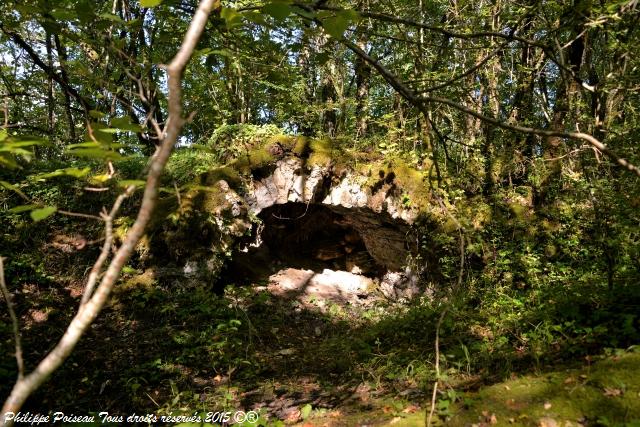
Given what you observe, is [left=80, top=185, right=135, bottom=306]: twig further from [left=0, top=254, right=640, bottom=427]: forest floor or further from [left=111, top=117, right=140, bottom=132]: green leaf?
[left=0, top=254, right=640, bottom=427]: forest floor

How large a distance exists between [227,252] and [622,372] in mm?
5283

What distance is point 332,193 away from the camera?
738 cm

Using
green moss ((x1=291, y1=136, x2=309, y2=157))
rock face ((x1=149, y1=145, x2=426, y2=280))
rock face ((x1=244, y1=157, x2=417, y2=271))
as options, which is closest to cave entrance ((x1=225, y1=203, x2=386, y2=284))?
rock face ((x1=149, y1=145, x2=426, y2=280))

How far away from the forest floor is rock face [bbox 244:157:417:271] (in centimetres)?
155

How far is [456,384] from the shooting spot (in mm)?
3346

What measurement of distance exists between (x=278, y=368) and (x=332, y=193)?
3539 millimetres

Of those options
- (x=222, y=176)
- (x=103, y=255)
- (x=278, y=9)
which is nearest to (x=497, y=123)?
(x=278, y=9)

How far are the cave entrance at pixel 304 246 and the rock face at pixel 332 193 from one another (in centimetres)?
38

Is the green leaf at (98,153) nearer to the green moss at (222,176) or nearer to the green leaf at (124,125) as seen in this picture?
the green leaf at (124,125)

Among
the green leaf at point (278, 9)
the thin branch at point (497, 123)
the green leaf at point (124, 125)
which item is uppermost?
the green leaf at point (278, 9)

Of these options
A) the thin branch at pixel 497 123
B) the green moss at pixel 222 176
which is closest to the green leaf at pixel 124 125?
the thin branch at pixel 497 123

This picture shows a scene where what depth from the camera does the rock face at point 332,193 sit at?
7055 mm

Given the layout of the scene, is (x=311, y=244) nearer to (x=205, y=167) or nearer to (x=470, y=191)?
(x=205, y=167)

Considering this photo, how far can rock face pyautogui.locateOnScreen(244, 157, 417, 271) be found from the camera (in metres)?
7.05
